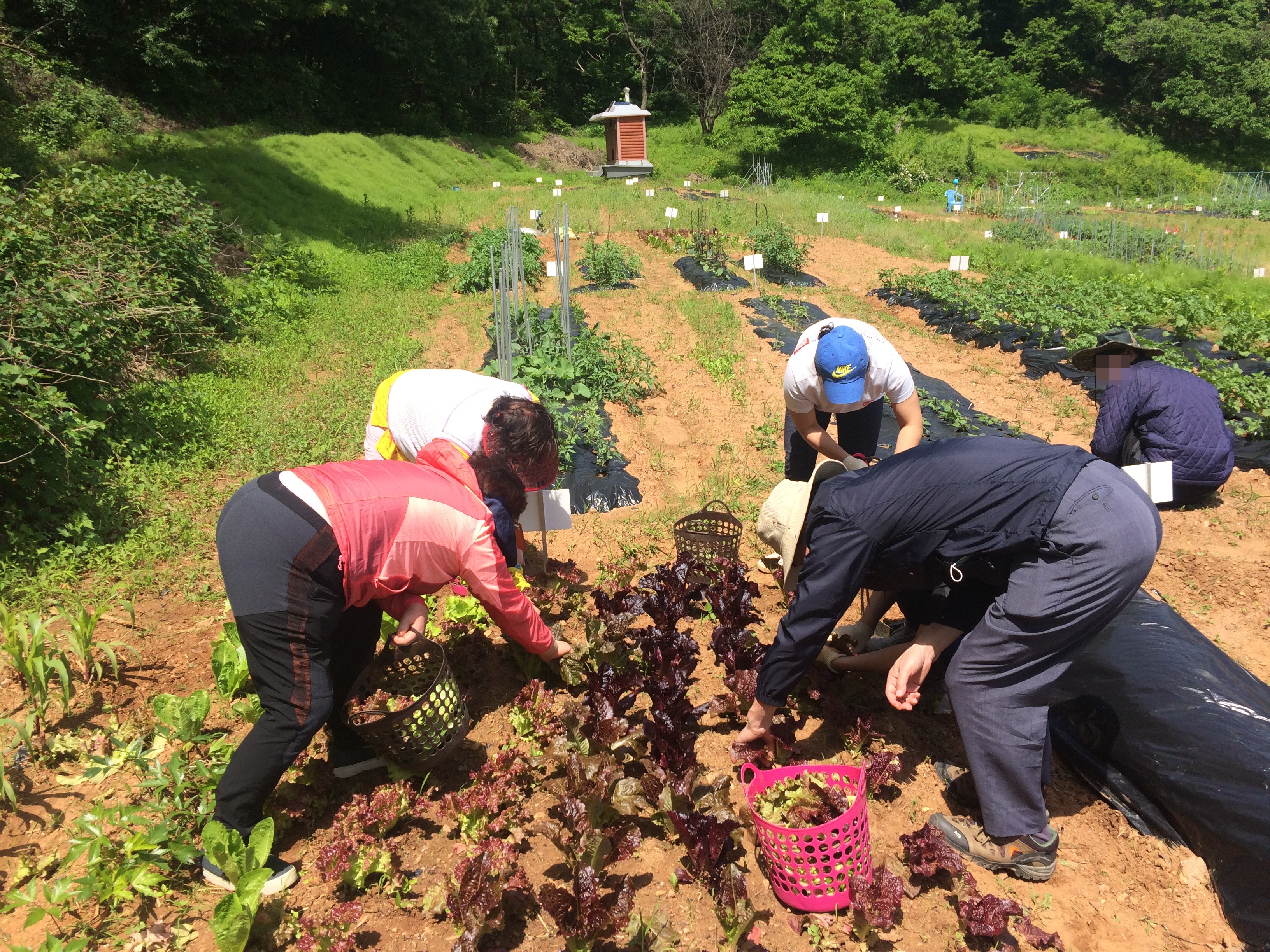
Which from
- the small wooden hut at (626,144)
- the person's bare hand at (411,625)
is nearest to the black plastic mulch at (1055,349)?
the person's bare hand at (411,625)

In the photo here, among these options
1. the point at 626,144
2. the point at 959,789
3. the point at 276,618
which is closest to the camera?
the point at 276,618

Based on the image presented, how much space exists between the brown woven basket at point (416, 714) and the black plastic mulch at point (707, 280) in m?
9.27

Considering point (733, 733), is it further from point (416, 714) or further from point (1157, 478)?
point (1157, 478)

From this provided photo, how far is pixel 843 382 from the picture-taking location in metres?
3.03

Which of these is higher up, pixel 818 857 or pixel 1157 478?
pixel 1157 478

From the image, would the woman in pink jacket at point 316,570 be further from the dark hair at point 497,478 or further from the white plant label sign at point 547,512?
the white plant label sign at point 547,512

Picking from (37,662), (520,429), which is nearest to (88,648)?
(37,662)

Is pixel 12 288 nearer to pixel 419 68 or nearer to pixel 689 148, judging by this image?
pixel 419 68

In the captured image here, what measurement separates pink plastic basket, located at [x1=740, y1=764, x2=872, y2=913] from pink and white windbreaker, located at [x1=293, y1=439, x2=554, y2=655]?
0.99m

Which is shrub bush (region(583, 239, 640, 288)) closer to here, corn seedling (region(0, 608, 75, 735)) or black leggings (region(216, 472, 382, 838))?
corn seedling (region(0, 608, 75, 735))

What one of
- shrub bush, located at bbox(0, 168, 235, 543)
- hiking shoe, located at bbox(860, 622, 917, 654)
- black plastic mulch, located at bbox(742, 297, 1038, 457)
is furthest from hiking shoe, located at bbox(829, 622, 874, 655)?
shrub bush, located at bbox(0, 168, 235, 543)

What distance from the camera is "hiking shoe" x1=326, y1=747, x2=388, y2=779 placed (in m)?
2.64

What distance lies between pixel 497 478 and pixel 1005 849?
2.03 meters

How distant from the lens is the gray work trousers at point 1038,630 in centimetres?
203
